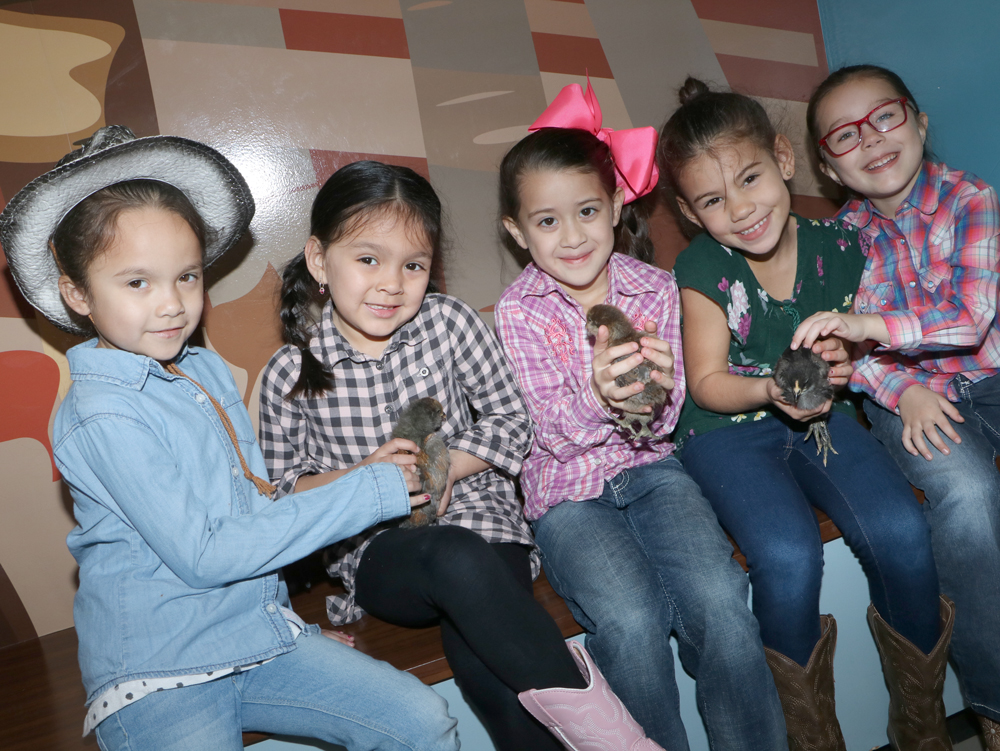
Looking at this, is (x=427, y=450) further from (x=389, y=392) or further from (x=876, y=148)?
(x=876, y=148)

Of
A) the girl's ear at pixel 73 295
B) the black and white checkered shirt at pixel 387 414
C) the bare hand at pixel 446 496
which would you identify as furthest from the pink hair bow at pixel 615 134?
the girl's ear at pixel 73 295

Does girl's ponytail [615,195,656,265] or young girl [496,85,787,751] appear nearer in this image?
young girl [496,85,787,751]

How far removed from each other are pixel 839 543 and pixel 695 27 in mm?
2065

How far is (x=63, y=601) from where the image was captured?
221cm

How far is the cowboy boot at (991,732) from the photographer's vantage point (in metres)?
1.89

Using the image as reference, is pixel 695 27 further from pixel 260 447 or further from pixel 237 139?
pixel 260 447

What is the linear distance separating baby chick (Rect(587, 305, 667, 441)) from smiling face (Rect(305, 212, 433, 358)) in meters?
0.51

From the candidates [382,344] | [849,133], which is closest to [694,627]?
[382,344]

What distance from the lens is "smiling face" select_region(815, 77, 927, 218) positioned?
7.21 feet

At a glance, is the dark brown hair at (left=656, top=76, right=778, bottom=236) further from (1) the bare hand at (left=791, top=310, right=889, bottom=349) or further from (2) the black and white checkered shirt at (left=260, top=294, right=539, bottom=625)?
(2) the black and white checkered shirt at (left=260, top=294, right=539, bottom=625)

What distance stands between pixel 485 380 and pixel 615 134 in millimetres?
966

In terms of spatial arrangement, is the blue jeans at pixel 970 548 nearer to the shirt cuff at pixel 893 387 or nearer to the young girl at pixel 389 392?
the shirt cuff at pixel 893 387

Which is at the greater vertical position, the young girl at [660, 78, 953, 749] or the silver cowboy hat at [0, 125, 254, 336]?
the silver cowboy hat at [0, 125, 254, 336]

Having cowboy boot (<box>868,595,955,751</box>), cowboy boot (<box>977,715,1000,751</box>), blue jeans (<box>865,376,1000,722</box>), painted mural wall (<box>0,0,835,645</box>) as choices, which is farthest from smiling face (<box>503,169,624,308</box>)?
cowboy boot (<box>977,715,1000,751</box>)
